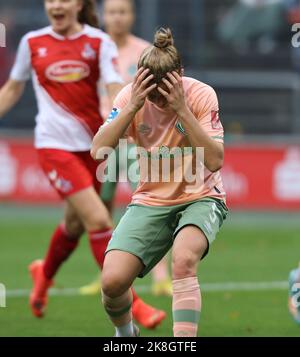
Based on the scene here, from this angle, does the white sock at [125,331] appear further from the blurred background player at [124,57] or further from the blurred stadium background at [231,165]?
the blurred background player at [124,57]

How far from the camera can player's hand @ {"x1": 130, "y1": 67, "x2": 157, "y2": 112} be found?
534cm

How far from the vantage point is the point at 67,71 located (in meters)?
7.32

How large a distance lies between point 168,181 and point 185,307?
76 centimetres

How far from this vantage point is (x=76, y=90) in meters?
7.37

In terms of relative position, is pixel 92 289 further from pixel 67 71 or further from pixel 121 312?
pixel 121 312

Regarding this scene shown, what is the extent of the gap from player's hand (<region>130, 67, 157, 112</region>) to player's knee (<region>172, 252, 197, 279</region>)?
0.80 meters

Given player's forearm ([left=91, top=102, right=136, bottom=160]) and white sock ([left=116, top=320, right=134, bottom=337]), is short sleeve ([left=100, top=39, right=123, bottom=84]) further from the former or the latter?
white sock ([left=116, top=320, right=134, bottom=337])

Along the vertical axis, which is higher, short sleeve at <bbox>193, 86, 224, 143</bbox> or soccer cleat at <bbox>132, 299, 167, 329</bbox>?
short sleeve at <bbox>193, 86, 224, 143</bbox>

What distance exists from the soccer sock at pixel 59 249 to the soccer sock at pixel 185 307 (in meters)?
2.42

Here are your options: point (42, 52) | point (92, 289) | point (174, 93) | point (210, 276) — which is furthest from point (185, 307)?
point (210, 276)

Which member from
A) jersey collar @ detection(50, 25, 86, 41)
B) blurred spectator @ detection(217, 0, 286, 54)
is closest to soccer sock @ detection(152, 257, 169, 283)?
jersey collar @ detection(50, 25, 86, 41)

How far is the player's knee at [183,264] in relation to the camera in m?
5.34

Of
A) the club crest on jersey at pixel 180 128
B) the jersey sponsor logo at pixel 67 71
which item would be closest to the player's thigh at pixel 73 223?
the jersey sponsor logo at pixel 67 71
